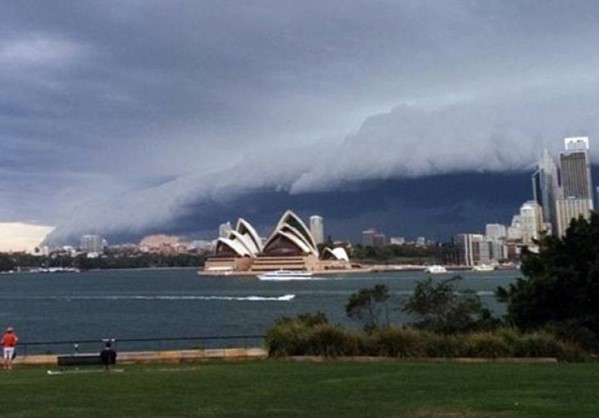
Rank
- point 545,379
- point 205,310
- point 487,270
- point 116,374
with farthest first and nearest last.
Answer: point 487,270, point 205,310, point 116,374, point 545,379

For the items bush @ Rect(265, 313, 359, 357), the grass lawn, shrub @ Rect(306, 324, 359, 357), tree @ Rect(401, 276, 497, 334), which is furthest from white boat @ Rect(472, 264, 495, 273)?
the grass lawn

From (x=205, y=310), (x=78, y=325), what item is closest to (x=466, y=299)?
(x=78, y=325)

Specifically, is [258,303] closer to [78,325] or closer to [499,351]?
[78,325]

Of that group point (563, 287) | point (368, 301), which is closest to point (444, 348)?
point (563, 287)

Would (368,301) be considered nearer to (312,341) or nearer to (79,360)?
(312,341)

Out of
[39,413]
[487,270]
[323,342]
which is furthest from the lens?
[487,270]

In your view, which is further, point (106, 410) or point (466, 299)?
point (466, 299)
